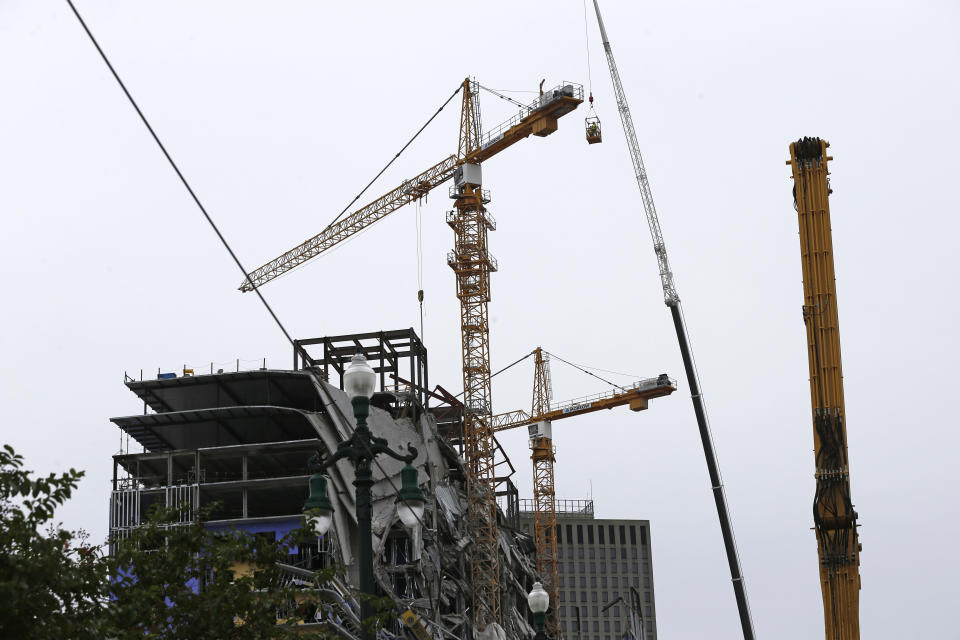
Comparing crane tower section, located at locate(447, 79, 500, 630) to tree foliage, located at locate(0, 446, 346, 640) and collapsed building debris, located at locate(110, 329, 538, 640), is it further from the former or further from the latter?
tree foliage, located at locate(0, 446, 346, 640)

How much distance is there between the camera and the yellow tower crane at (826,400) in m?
82.5

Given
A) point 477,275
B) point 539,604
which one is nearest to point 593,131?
point 477,275

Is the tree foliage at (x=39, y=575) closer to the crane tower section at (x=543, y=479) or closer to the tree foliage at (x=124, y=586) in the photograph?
the tree foliage at (x=124, y=586)

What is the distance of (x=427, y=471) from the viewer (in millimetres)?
118125

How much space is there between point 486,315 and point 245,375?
27.2 m

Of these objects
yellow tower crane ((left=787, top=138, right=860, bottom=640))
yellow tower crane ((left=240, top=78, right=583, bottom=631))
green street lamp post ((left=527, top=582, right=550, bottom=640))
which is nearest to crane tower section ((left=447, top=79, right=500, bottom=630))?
yellow tower crane ((left=240, top=78, right=583, bottom=631))

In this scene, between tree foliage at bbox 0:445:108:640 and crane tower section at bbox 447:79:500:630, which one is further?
crane tower section at bbox 447:79:500:630

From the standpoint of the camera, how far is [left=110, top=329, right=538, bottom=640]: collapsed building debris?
105 metres

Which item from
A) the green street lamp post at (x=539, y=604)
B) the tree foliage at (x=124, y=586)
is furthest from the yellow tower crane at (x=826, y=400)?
the tree foliage at (x=124, y=586)

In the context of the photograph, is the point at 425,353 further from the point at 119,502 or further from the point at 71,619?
the point at 71,619

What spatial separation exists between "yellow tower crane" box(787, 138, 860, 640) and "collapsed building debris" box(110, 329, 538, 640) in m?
31.4

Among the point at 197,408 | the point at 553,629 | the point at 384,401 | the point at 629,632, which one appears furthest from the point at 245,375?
the point at 553,629

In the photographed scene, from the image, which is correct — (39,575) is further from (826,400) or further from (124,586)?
(826,400)

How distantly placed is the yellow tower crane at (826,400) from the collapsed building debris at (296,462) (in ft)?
103
